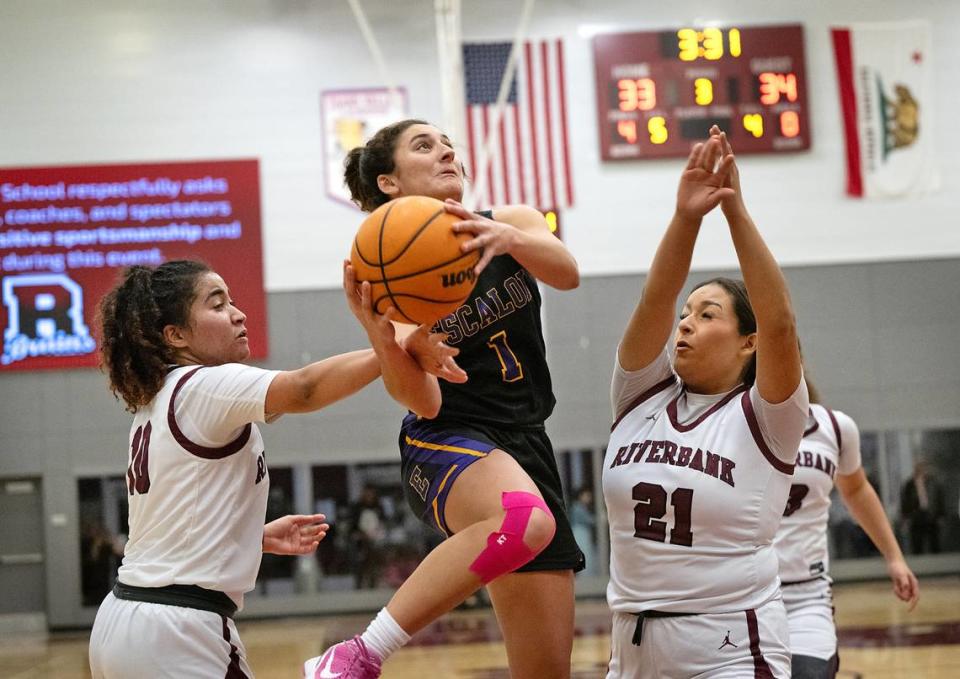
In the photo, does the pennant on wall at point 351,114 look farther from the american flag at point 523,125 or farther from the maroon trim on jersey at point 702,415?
the maroon trim on jersey at point 702,415

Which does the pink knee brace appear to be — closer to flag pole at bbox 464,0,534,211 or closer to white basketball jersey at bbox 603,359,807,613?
white basketball jersey at bbox 603,359,807,613

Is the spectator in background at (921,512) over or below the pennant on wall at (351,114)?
below

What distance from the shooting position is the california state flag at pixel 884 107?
1608 cm

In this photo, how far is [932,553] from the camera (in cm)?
1579

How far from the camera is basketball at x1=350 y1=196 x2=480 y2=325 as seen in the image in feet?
9.95

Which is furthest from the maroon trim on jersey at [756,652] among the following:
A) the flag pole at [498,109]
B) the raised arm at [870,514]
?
the flag pole at [498,109]

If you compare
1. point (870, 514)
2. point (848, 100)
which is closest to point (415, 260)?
point (870, 514)

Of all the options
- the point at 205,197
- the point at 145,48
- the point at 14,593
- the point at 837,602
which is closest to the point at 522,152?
the point at 205,197

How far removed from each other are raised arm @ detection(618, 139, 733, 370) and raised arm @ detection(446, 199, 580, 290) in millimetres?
251

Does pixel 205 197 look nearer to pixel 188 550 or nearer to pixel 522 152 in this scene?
pixel 522 152

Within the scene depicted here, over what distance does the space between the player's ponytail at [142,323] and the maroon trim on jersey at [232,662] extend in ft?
2.36

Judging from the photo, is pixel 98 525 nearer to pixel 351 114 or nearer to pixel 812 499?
pixel 351 114

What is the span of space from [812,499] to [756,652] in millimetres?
1918

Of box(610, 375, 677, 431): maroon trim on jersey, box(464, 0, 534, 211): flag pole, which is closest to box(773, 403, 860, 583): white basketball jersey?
box(610, 375, 677, 431): maroon trim on jersey
